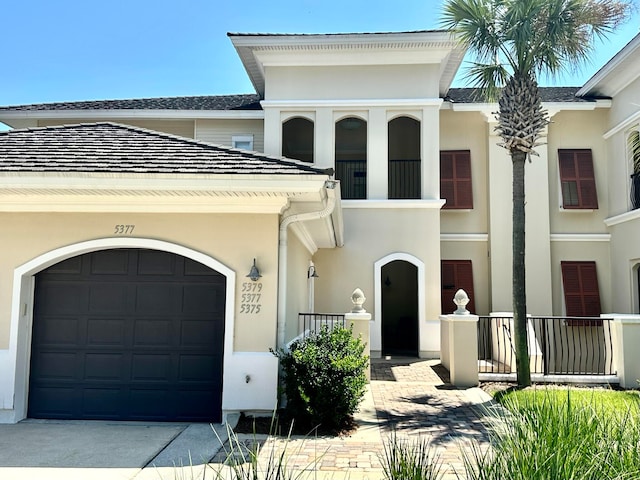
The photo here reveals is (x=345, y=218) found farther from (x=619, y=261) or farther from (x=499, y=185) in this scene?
(x=619, y=261)

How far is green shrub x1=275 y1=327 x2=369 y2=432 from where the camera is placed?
709cm

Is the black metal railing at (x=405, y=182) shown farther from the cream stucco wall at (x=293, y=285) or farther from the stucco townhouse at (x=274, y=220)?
the cream stucco wall at (x=293, y=285)

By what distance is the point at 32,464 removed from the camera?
5793mm

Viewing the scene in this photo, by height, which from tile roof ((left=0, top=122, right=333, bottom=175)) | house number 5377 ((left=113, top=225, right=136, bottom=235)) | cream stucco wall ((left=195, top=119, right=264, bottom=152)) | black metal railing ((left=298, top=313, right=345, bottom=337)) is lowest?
black metal railing ((left=298, top=313, right=345, bottom=337))

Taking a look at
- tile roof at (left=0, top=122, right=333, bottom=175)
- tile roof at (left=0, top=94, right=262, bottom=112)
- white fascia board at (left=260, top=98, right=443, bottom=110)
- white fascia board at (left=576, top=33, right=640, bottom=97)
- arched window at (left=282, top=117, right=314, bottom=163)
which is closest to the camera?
tile roof at (left=0, top=122, right=333, bottom=175)

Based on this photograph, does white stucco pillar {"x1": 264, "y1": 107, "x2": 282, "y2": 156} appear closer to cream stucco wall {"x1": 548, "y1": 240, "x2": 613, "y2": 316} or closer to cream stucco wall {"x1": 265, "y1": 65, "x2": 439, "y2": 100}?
cream stucco wall {"x1": 265, "y1": 65, "x2": 439, "y2": 100}

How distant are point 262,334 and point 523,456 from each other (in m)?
4.97

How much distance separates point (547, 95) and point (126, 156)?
15.5m

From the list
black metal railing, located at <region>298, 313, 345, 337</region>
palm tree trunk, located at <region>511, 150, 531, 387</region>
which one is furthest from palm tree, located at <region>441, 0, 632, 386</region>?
black metal railing, located at <region>298, 313, 345, 337</region>

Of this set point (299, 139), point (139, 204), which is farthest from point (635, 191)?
point (139, 204)

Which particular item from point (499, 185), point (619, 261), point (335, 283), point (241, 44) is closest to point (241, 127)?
point (241, 44)

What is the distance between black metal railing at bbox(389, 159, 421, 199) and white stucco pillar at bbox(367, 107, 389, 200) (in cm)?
232

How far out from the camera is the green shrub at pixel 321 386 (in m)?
7.09

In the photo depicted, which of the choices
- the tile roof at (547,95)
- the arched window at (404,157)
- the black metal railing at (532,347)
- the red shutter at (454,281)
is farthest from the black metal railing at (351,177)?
the black metal railing at (532,347)
